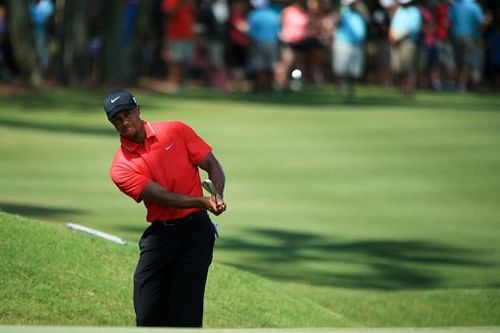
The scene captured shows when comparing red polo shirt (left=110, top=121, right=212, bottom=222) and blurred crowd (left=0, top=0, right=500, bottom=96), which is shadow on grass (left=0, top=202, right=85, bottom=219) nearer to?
red polo shirt (left=110, top=121, right=212, bottom=222)

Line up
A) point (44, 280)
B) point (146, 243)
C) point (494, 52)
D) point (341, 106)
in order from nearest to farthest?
point (146, 243) → point (44, 280) → point (341, 106) → point (494, 52)

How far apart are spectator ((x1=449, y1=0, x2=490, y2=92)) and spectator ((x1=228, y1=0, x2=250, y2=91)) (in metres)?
4.65

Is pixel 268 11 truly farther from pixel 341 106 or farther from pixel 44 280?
pixel 44 280

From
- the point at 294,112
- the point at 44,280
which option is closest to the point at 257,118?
the point at 294,112

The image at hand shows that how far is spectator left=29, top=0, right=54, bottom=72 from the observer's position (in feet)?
108

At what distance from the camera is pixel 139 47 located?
1241 inches

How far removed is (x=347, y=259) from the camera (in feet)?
46.8

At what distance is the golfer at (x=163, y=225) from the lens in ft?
28.1

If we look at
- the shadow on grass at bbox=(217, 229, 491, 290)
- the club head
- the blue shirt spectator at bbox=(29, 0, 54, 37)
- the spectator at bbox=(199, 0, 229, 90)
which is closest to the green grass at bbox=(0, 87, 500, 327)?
the shadow on grass at bbox=(217, 229, 491, 290)

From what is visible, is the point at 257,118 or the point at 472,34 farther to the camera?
the point at 472,34

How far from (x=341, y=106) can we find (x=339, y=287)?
15.6 m

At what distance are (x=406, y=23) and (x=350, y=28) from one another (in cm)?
118

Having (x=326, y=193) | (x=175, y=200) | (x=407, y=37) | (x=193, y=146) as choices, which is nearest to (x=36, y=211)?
(x=326, y=193)

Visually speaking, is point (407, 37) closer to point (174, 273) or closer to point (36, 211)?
point (36, 211)
